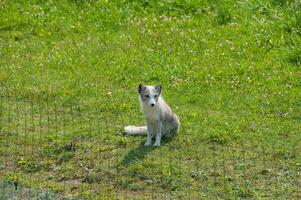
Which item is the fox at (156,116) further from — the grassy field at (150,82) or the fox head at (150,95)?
the grassy field at (150,82)

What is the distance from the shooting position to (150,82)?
14.0m

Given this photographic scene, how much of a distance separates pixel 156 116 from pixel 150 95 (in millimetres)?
335

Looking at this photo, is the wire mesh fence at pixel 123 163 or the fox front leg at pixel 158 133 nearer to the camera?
the wire mesh fence at pixel 123 163

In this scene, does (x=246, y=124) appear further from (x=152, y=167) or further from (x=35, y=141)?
(x=35, y=141)

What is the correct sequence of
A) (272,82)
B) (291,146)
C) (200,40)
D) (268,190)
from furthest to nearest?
(200,40), (272,82), (291,146), (268,190)

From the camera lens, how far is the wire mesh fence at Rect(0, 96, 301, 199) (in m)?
9.66

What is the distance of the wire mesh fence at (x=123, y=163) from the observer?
31.7 ft

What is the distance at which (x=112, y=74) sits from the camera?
14.3m

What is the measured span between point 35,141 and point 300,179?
3.87 metres

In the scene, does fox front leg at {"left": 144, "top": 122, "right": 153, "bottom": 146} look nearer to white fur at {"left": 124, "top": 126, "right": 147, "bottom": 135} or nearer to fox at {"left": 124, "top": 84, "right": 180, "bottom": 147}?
fox at {"left": 124, "top": 84, "right": 180, "bottom": 147}

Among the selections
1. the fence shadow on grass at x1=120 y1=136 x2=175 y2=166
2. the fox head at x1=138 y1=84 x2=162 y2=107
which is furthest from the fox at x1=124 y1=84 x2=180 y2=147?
the fence shadow on grass at x1=120 y1=136 x2=175 y2=166

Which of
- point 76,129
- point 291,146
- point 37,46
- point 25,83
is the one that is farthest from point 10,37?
point 291,146

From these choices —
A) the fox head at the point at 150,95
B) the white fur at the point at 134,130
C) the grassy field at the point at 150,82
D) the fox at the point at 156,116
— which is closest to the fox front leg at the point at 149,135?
the fox at the point at 156,116

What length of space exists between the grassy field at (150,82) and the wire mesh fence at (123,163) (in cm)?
2
